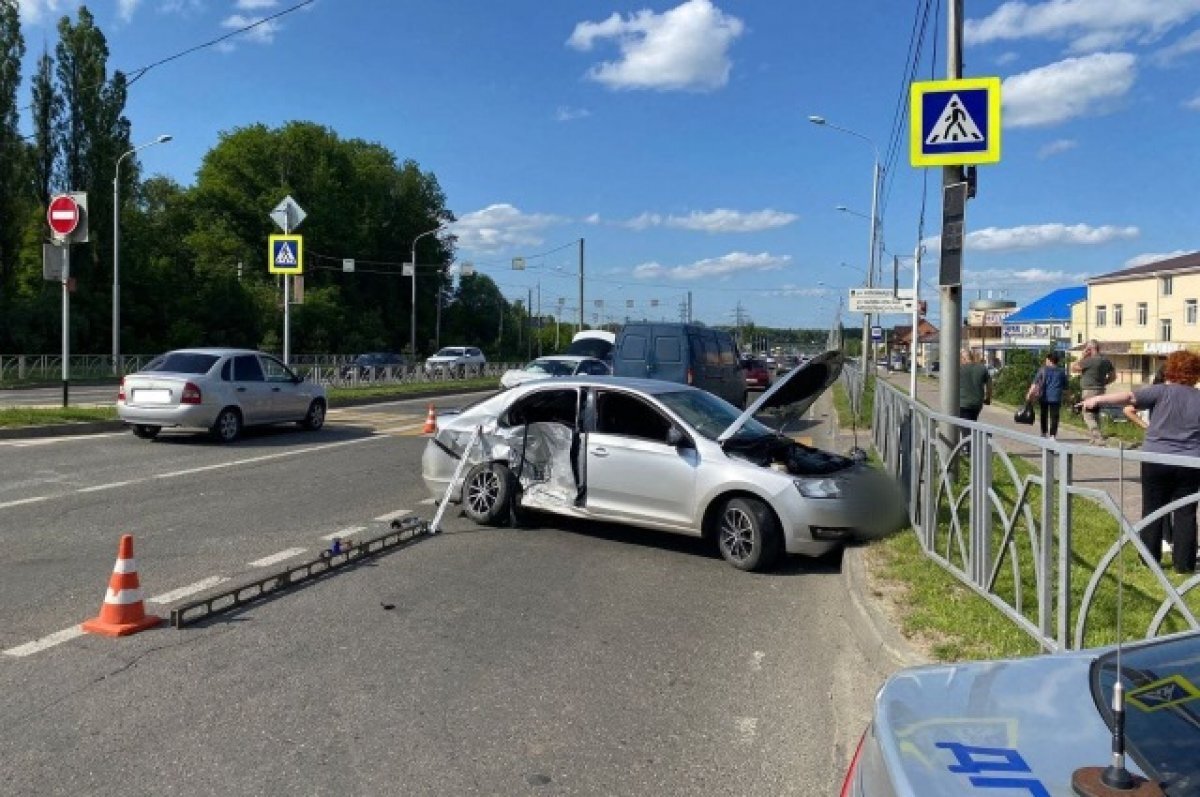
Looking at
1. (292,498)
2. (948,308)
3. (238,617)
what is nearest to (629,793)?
(238,617)

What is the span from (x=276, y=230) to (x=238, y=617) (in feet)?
233

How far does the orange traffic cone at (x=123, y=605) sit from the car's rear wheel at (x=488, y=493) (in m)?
3.66

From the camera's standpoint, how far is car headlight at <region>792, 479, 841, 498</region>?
7.43 m

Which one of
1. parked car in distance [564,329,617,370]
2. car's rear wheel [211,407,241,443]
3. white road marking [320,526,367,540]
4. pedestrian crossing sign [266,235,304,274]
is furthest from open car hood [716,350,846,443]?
parked car in distance [564,329,617,370]

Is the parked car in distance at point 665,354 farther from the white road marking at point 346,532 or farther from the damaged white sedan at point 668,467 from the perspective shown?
the white road marking at point 346,532

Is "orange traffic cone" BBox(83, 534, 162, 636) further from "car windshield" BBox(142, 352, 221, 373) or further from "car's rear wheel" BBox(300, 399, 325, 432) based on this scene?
"car's rear wheel" BBox(300, 399, 325, 432)

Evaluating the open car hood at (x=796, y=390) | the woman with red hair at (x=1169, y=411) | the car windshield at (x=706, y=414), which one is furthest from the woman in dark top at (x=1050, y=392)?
the car windshield at (x=706, y=414)

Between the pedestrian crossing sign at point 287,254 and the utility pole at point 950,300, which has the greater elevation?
the pedestrian crossing sign at point 287,254

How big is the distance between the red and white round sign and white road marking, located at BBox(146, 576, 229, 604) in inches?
576

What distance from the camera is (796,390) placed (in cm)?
862

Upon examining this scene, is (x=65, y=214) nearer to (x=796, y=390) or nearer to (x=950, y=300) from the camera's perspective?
(x=796, y=390)

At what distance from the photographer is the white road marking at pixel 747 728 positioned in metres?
4.34

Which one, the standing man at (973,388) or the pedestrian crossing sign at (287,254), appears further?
the pedestrian crossing sign at (287,254)

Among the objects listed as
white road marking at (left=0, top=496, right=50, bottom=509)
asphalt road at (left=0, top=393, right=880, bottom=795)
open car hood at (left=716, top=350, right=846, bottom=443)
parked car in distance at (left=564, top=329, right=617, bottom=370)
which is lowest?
asphalt road at (left=0, top=393, right=880, bottom=795)
